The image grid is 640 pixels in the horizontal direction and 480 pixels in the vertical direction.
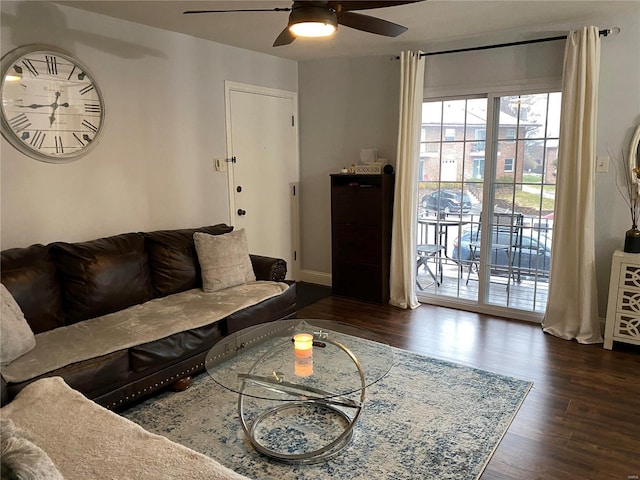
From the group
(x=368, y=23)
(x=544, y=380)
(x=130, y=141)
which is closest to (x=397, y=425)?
(x=544, y=380)

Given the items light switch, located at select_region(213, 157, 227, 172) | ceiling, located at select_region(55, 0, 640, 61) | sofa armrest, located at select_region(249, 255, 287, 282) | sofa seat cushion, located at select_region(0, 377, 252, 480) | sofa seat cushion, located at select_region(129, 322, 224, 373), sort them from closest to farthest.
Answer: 1. sofa seat cushion, located at select_region(0, 377, 252, 480)
2. sofa seat cushion, located at select_region(129, 322, 224, 373)
3. ceiling, located at select_region(55, 0, 640, 61)
4. sofa armrest, located at select_region(249, 255, 287, 282)
5. light switch, located at select_region(213, 157, 227, 172)

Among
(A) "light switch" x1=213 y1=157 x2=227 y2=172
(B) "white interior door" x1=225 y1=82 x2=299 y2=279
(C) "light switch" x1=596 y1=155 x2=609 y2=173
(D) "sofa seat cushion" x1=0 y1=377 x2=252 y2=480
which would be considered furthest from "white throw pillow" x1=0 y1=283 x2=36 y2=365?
(C) "light switch" x1=596 y1=155 x2=609 y2=173

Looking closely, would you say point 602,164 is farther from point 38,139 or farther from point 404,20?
point 38,139

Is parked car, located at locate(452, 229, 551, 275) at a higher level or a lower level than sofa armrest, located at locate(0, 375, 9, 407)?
higher

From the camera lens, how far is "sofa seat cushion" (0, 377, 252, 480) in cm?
150

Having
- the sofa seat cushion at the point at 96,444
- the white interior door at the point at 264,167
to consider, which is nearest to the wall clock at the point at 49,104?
the white interior door at the point at 264,167

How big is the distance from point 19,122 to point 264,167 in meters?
2.29

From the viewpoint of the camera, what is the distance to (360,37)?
13.1 feet

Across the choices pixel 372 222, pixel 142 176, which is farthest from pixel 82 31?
pixel 372 222

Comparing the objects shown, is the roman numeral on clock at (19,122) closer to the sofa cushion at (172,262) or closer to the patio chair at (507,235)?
the sofa cushion at (172,262)

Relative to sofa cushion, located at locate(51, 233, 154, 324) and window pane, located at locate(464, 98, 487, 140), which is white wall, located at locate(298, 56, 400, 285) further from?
sofa cushion, located at locate(51, 233, 154, 324)

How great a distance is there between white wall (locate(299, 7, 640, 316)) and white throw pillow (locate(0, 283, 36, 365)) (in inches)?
127

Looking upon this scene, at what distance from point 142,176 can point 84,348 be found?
1618 mm

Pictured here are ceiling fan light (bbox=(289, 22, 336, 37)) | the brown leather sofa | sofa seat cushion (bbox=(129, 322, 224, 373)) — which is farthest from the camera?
sofa seat cushion (bbox=(129, 322, 224, 373))
